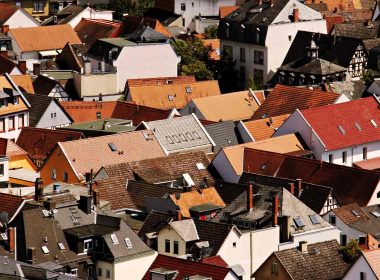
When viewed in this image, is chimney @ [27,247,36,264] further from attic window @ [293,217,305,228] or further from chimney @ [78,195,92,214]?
attic window @ [293,217,305,228]

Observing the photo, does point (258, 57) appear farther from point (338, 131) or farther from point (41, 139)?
point (41, 139)

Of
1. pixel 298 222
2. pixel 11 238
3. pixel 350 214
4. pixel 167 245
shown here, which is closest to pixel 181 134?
pixel 350 214

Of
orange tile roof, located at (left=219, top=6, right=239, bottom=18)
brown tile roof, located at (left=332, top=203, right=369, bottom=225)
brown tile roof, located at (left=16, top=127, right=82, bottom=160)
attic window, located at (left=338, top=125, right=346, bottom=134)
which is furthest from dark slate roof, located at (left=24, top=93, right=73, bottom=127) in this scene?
orange tile roof, located at (left=219, top=6, right=239, bottom=18)

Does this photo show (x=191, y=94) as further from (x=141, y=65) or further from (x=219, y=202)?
(x=219, y=202)

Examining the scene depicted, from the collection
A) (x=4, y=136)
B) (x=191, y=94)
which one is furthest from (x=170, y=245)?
(x=191, y=94)

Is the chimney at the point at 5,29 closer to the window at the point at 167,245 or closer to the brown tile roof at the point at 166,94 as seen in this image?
the brown tile roof at the point at 166,94

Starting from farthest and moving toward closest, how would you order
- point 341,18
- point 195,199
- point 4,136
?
point 341,18 < point 4,136 < point 195,199
